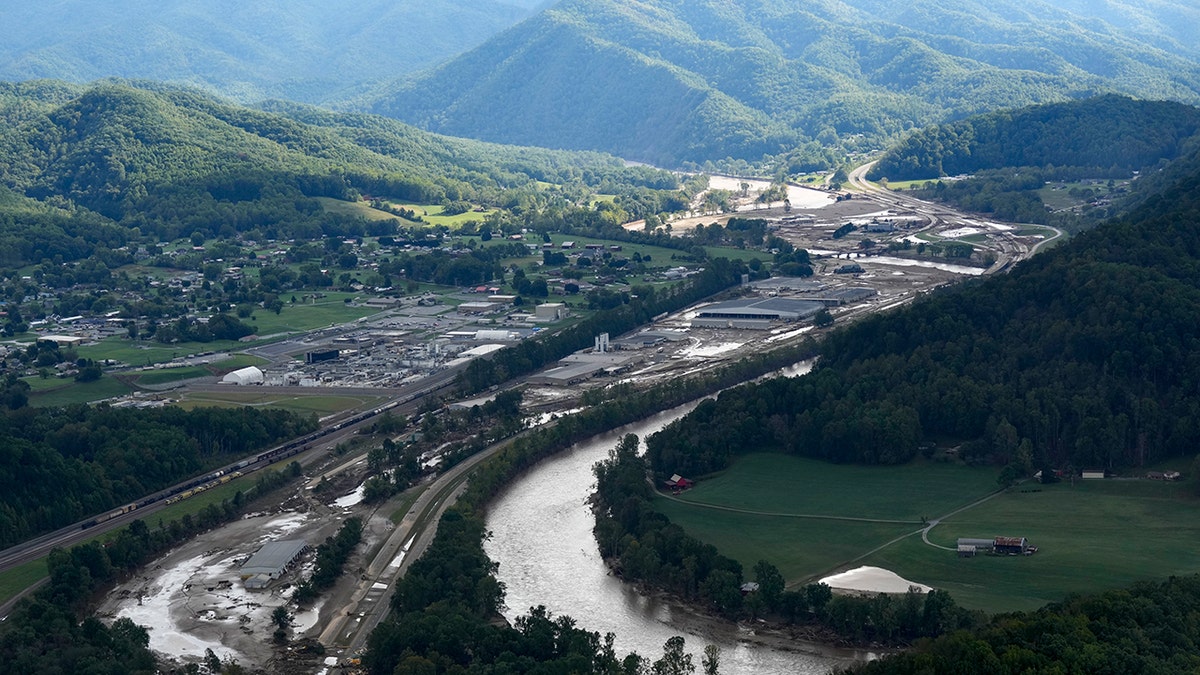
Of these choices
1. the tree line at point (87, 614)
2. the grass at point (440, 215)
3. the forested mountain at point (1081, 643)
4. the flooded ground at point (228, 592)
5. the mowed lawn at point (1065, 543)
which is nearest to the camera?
the forested mountain at point (1081, 643)

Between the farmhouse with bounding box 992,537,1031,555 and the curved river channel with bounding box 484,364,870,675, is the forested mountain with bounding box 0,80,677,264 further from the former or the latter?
the farmhouse with bounding box 992,537,1031,555

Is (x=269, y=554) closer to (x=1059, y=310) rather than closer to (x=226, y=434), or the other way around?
(x=226, y=434)

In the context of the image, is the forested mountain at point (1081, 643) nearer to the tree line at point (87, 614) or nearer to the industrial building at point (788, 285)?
the tree line at point (87, 614)

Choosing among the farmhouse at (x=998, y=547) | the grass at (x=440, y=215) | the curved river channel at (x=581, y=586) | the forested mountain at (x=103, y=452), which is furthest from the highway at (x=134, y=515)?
the grass at (x=440, y=215)

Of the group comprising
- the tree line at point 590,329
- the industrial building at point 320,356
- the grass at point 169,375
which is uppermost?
the tree line at point 590,329

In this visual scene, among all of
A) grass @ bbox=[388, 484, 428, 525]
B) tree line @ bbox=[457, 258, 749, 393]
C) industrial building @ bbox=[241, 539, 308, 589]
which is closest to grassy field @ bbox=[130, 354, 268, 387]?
tree line @ bbox=[457, 258, 749, 393]

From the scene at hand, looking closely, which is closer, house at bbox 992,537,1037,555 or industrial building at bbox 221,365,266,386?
house at bbox 992,537,1037,555

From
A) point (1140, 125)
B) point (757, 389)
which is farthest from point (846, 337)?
point (1140, 125)

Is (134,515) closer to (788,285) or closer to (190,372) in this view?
(190,372)
